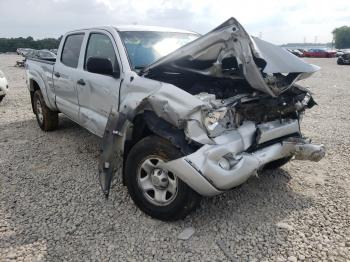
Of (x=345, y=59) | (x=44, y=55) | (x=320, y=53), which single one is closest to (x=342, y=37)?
(x=320, y=53)

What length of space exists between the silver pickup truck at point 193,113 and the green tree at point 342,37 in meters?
107

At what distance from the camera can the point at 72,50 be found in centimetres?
533

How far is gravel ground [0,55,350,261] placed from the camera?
296 centimetres

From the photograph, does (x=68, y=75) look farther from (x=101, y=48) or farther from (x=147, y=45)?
(x=147, y=45)

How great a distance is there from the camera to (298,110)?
396cm

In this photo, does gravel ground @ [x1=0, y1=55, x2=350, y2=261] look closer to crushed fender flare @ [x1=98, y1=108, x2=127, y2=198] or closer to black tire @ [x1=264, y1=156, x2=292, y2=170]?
black tire @ [x1=264, y1=156, x2=292, y2=170]

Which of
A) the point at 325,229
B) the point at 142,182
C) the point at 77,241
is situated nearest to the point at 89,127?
the point at 142,182

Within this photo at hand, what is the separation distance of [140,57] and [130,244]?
6.98 ft

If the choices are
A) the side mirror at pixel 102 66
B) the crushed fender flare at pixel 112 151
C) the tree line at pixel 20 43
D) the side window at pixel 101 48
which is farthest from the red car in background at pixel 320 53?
the crushed fender flare at pixel 112 151

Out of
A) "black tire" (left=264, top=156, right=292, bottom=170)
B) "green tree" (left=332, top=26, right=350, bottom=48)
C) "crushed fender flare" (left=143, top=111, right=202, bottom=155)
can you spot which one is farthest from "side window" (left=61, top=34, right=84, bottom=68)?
"green tree" (left=332, top=26, right=350, bottom=48)

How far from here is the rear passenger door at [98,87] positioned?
13.3ft

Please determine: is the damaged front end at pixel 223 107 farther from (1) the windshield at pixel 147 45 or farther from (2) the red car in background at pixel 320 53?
(2) the red car in background at pixel 320 53

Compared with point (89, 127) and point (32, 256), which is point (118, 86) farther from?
point (32, 256)

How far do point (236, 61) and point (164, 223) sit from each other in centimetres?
173
